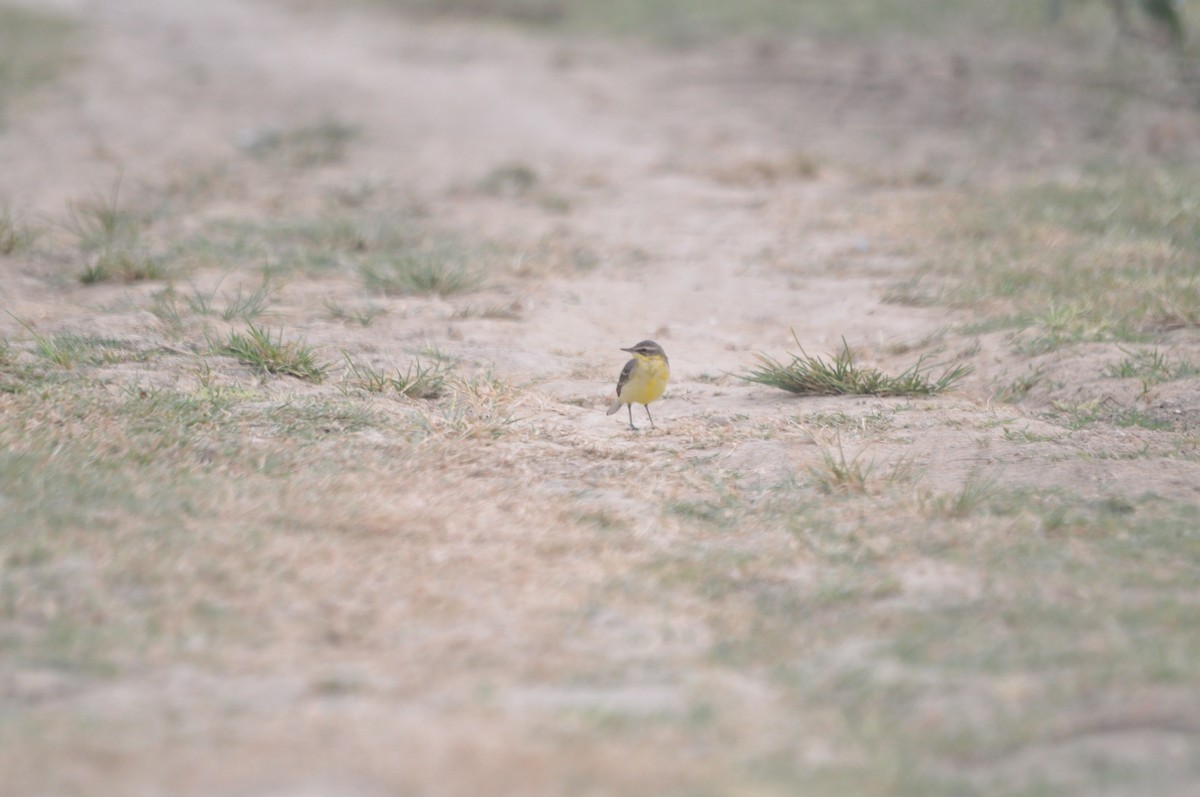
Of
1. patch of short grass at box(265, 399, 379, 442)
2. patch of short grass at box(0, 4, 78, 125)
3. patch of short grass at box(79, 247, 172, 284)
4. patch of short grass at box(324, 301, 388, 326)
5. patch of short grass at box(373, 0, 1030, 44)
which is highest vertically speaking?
patch of short grass at box(373, 0, 1030, 44)

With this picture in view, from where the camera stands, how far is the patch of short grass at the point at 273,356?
455 centimetres

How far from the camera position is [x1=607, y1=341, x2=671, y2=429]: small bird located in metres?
4.22

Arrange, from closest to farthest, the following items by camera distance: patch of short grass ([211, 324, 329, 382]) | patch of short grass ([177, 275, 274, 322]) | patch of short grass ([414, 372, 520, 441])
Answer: patch of short grass ([414, 372, 520, 441]), patch of short grass ([211, 324, 329, 382]), patch of short grass ([177, 275, 274, 322])

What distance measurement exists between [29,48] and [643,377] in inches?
464

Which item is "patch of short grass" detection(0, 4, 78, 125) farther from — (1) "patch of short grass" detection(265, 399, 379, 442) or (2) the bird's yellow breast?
(2) the bird's yellow breast

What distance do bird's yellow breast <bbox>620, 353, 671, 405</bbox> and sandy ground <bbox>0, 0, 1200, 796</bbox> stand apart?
138mm

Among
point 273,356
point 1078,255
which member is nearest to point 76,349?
point 273,356

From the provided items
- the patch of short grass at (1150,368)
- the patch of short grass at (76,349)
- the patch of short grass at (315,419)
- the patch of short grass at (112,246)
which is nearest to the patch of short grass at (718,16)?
the patch of short grass at (112,246)

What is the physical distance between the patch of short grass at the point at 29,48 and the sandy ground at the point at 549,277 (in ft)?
1.07

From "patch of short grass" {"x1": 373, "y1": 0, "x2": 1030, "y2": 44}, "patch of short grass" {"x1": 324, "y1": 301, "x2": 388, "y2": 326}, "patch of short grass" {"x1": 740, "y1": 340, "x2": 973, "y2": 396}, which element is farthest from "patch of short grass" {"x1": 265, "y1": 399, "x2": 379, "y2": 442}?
"patch of short grass" {"x1": 373, "y1": 0, "x2": 1030, "y2": 44}

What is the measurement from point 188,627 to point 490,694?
0.77 metres

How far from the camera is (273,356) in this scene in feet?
15.0

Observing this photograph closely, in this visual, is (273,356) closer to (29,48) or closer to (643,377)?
(643,377)

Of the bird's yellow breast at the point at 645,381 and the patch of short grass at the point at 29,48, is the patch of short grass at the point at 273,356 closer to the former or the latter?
the bird's yellow breast at the point at 645,381
